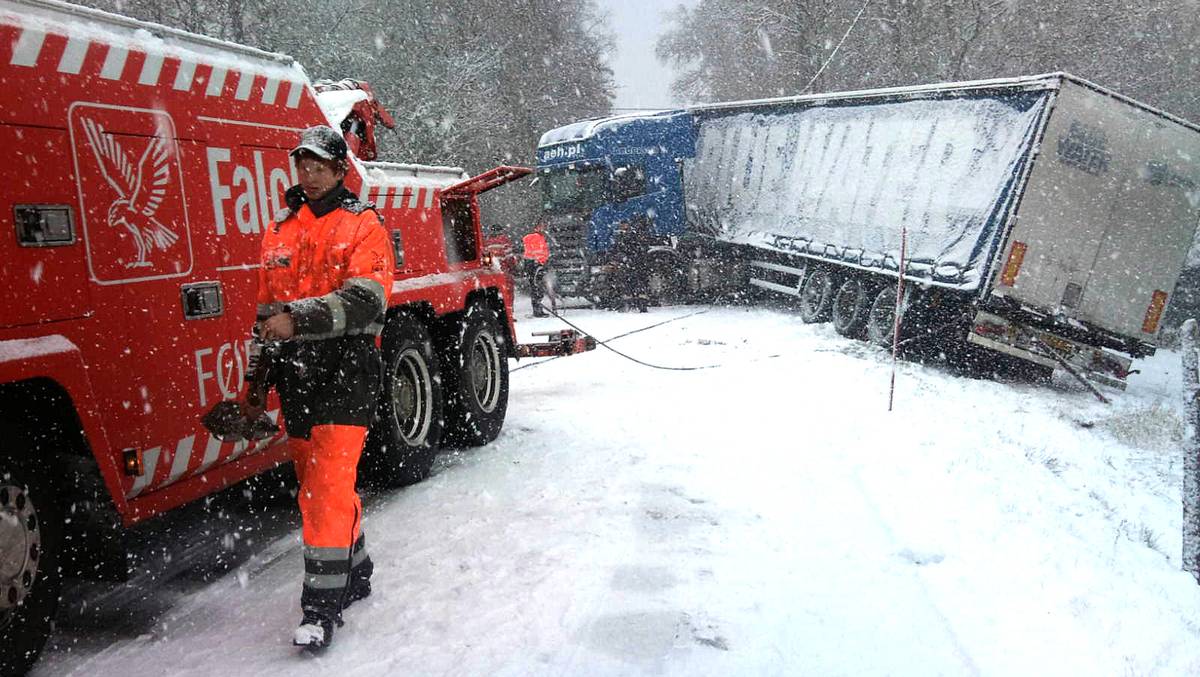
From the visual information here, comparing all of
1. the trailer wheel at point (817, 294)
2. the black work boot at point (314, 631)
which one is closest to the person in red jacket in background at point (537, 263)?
the trailer wheel at point (817, 294)

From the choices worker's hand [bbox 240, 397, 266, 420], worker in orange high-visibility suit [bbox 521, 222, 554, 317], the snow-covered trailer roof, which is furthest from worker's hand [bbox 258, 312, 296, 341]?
worker in orange high-visibility suit [bbox 521, 222, 554, 317]

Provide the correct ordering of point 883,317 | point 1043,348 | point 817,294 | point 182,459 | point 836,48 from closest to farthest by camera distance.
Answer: point 182,459 < point 1043,348 < point 883,317 < point 817,294 < point 836,48

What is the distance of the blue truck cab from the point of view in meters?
18.6

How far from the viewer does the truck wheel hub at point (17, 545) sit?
295 centimetres

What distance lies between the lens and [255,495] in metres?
5.62

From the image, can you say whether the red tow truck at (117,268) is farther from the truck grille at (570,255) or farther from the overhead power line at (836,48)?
the overhead power line at (836,48)

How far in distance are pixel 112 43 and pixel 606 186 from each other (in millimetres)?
15459

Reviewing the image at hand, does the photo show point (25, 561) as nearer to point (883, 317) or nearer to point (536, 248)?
point (883, 317)

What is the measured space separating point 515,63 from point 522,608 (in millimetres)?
27159

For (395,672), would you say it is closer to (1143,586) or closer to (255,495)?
(255,495)

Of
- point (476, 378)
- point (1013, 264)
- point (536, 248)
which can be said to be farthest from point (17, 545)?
point (536, 248)

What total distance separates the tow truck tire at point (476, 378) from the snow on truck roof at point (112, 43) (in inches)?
99.9

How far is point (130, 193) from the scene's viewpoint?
3596 mm

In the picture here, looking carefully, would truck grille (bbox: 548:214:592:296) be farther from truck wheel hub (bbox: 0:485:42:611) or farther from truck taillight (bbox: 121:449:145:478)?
truck wheel hub (bbox: 0:485:42:611)
